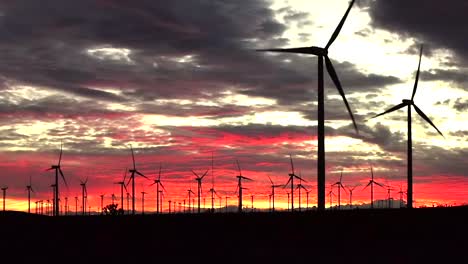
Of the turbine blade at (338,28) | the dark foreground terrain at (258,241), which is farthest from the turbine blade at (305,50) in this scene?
the dark foreground terrain at (258,241)

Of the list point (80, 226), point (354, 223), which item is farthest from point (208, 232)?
point (80, 226)

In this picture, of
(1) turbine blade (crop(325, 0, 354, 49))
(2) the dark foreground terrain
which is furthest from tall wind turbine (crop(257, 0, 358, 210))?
(2) the dark foreground terrain

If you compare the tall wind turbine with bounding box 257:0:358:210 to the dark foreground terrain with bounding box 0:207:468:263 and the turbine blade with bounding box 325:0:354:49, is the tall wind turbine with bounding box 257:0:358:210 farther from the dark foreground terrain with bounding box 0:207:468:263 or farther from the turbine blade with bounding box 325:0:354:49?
the dark foreground terrain with bounding box 0:207:468:263

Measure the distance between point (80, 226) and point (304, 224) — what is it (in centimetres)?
2892

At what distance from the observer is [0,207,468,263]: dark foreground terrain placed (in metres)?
55.6

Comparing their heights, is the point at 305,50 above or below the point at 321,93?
above

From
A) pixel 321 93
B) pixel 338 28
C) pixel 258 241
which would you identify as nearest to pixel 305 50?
pixel 338 28

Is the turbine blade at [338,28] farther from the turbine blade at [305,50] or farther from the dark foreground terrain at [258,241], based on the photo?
the dark foreground terrain at [258,241]

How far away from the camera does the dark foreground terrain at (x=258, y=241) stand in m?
55.6

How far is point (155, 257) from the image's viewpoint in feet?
189

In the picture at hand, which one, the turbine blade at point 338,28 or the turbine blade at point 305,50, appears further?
the turbine blade at point 338,28

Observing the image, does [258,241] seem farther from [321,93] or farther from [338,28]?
[338,28]

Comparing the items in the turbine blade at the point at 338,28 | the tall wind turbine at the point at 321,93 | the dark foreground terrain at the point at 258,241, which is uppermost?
the turbine blade at the point at 338,28

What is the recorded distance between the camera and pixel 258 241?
66812 mm
